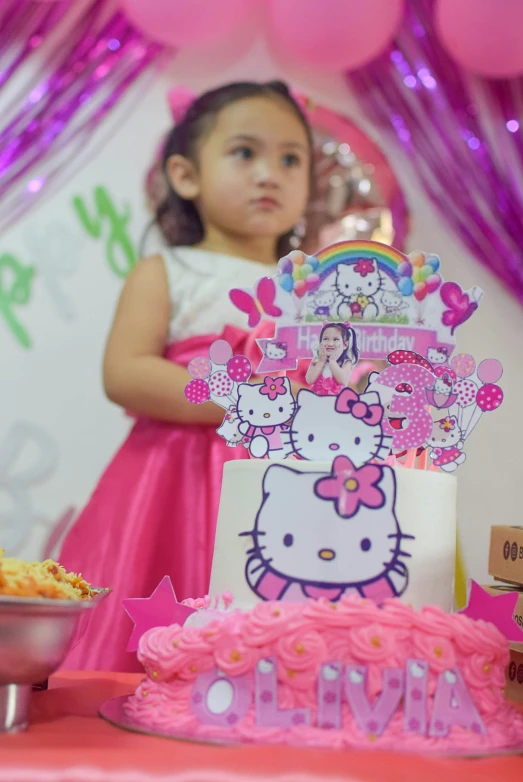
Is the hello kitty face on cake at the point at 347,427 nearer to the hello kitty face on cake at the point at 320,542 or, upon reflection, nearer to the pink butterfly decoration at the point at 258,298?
the hello kitty face on cake at the point at 320,542

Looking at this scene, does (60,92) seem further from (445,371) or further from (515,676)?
(515,676)

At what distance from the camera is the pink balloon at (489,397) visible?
4.27ft

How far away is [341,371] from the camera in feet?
→ 4.38

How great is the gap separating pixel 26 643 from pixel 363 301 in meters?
0.67

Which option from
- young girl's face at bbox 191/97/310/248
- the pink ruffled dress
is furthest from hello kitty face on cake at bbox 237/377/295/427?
young girl's face at bbox 191/97/310/248

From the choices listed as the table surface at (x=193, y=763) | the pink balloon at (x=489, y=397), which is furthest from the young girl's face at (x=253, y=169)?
the table surface at (x=193, y=763)

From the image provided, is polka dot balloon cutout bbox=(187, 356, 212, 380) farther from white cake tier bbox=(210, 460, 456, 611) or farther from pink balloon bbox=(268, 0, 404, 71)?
pink balloon bbox=(268, 0, 404, 71)

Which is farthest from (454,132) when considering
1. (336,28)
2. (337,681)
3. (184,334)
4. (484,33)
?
(337,681)

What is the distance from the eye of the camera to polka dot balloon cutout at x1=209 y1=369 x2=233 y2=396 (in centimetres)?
136

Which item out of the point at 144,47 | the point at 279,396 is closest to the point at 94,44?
the point at 144,47

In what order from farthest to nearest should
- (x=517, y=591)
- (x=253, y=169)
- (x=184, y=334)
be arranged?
(x=253, y=169), (x=184, y=334), (x=517, y=591)

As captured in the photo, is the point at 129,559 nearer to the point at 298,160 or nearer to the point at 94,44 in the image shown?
the point at 298,160

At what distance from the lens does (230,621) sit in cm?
114

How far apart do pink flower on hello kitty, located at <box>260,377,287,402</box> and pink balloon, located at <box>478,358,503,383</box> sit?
28cm
